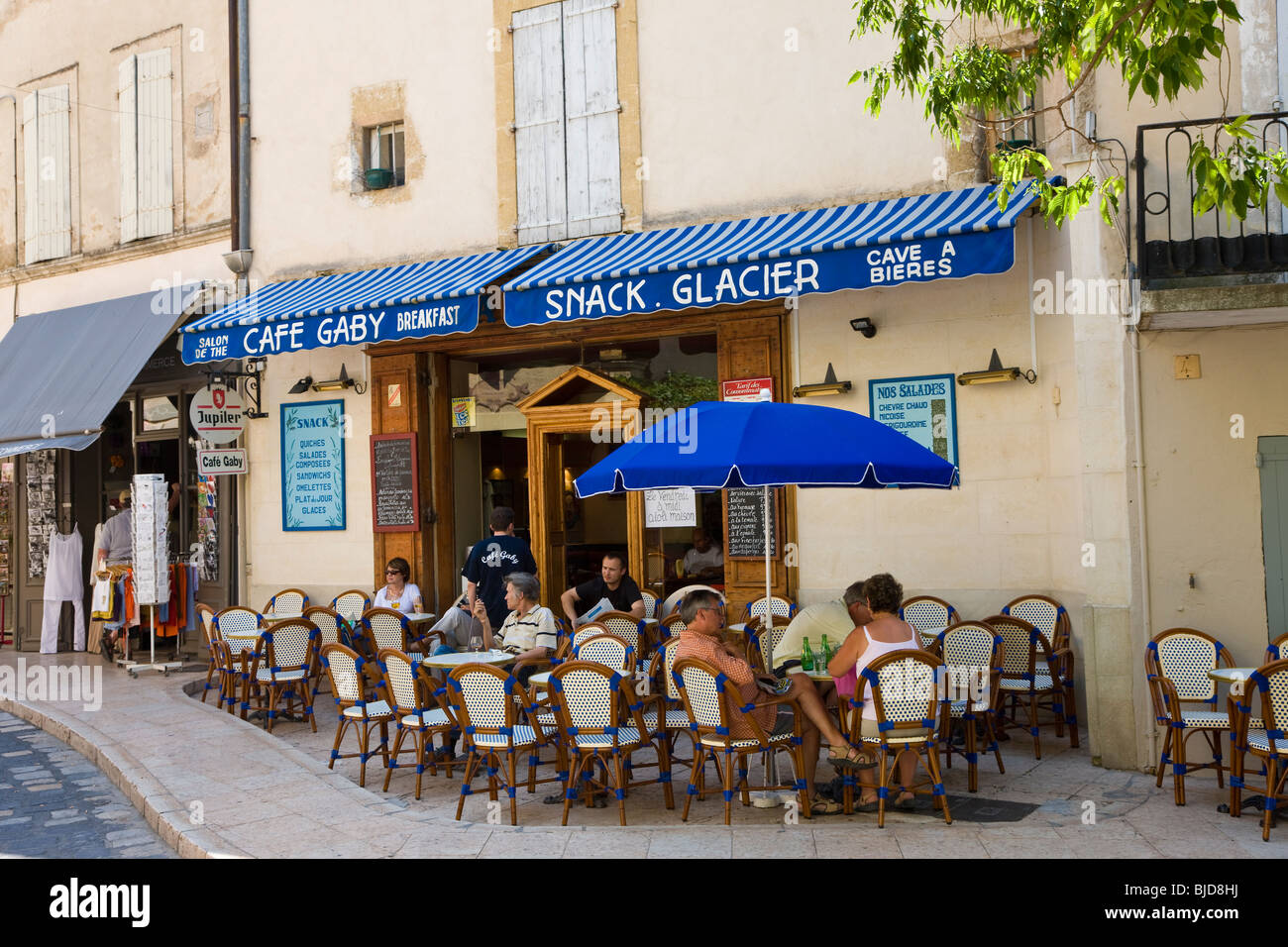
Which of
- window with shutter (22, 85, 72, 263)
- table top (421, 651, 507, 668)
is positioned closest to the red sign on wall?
table top (421, 651, 507, 668)

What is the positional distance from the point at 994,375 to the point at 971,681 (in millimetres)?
2601

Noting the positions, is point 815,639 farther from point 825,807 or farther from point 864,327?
point 864,327

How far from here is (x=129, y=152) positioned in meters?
13.6

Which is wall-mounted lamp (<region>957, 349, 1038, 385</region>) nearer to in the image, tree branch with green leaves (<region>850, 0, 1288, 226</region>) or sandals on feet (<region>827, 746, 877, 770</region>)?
tree branch with green leaves (<region>850, 0, 1288, 226</region>)

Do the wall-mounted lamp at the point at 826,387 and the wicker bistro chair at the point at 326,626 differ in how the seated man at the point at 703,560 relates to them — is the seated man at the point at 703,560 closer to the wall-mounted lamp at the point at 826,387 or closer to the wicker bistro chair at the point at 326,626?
the wall-mounted lamp at the point at 826,387

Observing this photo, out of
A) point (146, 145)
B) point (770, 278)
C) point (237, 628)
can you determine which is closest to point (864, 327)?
point (770, 278)

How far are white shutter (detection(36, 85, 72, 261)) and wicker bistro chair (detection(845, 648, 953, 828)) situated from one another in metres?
12.3

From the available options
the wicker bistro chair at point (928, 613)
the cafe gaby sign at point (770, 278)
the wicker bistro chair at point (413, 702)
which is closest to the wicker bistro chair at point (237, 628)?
the wicker bistro chair at point (413, 702)

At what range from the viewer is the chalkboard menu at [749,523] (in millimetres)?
9531

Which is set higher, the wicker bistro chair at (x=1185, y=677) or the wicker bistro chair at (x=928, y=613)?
the wicker bistro chair at (x=928, y=613)

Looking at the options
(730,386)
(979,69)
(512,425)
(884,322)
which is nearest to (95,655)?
(512,425)

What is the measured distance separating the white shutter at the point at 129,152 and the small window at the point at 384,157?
11.2 feet

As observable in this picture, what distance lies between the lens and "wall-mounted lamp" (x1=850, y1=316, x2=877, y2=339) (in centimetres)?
905

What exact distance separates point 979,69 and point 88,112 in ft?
38.1
